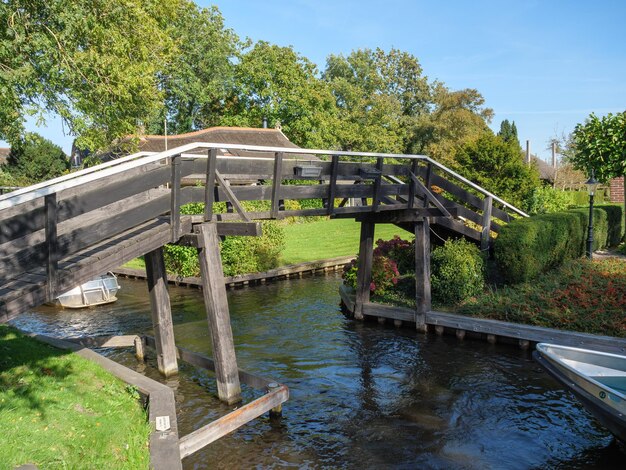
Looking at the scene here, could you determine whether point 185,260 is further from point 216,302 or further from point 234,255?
point 216,302

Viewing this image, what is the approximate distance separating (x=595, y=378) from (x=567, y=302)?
4781 mm

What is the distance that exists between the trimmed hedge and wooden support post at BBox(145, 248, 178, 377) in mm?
8462

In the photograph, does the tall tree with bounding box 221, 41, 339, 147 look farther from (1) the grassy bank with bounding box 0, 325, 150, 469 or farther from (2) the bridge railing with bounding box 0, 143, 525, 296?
(1) the grassy bank with bounding box 0, 325, 150, 469

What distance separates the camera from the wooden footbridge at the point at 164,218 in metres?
6.25

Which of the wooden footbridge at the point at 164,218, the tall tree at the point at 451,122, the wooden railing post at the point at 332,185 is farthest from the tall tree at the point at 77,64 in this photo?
the tall tree at the point at 451,122

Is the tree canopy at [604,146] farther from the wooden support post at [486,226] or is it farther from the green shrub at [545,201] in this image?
the wooden support post at [486,226]

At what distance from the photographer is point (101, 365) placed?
889 centimetres

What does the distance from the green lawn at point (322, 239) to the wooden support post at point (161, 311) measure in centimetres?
1281

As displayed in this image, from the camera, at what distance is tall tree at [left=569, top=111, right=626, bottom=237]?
18.0 metres

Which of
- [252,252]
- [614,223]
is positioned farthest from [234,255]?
[614,223]

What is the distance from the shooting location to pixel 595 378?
26.9 feet

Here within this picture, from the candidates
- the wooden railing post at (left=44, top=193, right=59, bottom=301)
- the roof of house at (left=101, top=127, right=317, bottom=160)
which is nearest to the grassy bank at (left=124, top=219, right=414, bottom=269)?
the roof of house at (left=101, top=127, right=317, bottom=160)

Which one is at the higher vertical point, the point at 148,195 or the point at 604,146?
the point at 604,146

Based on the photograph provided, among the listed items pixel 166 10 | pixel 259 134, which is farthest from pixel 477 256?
pixel 259 134
